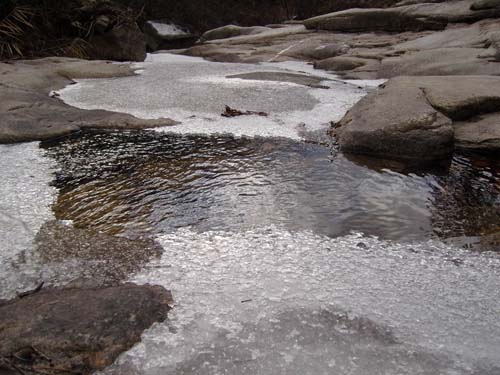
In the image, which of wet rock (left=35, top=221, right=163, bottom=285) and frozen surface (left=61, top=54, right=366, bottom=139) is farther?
frozen surface (left=61, top=54, right=366, bottom=139)

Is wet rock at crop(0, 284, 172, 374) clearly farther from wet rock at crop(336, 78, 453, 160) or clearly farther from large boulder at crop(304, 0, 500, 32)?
large boulder at crop(304, 0, 500, 32)

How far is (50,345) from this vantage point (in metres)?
1.14

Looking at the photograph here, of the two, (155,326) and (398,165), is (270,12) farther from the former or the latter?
(155,326)

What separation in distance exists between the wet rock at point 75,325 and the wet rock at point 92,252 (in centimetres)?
10

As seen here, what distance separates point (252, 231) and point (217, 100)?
2188 millimetres

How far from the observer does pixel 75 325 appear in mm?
1193

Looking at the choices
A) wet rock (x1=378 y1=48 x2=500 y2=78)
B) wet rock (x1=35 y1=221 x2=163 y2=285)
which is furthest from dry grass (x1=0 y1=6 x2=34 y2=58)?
wet rock (x1=35 y1=221 x2=163 y2=285)

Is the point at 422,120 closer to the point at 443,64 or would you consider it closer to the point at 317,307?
the point at 317,307

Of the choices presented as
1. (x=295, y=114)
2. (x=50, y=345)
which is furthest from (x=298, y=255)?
(x=295, y=114)

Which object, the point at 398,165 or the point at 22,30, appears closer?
the point at 398,165

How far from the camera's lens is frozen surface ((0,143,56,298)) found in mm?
1536

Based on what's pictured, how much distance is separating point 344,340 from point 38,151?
2.11 m

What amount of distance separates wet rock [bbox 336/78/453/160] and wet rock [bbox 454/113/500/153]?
7.3 inches

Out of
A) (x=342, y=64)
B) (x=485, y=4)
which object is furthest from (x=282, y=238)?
(x=485, y=4)
